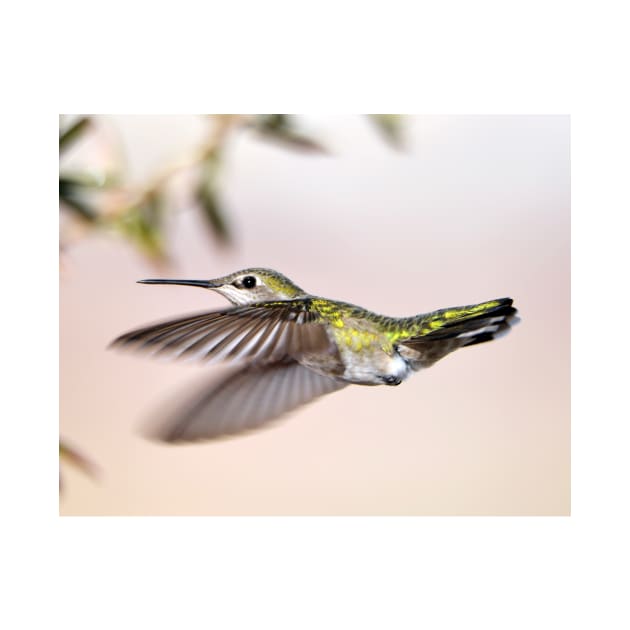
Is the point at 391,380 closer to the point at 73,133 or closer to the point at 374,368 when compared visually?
the point at 374,368

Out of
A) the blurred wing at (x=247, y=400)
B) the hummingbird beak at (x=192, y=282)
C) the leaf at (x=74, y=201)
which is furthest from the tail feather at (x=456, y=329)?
the leaf at (x=74, y=201)

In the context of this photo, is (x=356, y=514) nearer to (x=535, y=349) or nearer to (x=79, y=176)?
(x=535, y=349)

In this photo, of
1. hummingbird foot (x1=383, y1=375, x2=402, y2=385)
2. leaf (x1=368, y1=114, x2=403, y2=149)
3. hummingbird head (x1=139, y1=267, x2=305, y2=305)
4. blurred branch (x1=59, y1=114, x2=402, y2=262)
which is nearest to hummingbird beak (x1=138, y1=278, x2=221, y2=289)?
hummingbird head (x1=139, y1=267, x2=305, y2=305)

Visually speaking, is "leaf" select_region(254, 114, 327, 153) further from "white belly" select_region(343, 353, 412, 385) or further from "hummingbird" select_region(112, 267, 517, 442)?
"white belly" select_region(343, 353, 412, 385)

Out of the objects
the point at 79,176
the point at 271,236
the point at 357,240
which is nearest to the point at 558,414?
the point at 357,240

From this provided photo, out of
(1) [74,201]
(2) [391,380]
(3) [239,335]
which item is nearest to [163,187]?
(1) [74,201]

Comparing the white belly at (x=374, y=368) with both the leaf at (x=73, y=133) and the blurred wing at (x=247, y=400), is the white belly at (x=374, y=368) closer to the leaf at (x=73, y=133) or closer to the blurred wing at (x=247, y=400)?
the blurred wing at (x=247, y=400)
